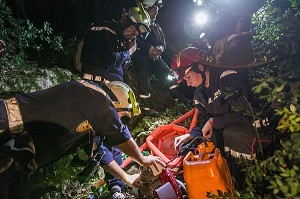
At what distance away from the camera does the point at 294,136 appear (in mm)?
1625

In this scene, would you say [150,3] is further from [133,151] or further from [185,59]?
[133,151]

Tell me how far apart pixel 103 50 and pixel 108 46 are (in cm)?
13

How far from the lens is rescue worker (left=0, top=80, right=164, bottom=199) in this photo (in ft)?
6.23

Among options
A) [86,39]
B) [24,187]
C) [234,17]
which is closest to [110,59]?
[86,39]

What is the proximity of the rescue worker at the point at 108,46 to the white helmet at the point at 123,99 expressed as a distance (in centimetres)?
30

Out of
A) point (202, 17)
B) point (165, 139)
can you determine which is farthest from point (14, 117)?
point (202, 17)

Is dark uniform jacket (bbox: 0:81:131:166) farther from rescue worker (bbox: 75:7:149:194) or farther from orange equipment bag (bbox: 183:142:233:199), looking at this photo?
rescue worker (bbox: 75:7:149:194)

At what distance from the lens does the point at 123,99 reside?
138 inches

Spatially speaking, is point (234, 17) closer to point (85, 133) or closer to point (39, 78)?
point (85, 133)

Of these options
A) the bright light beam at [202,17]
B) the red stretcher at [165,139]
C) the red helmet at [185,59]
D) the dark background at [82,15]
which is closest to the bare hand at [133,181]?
the red helmet at [185,59]

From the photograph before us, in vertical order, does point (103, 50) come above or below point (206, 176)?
above

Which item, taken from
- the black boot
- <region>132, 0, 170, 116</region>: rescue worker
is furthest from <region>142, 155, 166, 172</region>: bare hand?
the black boot

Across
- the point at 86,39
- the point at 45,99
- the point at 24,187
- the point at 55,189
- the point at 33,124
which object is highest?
the point at 86,39

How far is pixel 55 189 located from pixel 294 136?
419 centimetres
